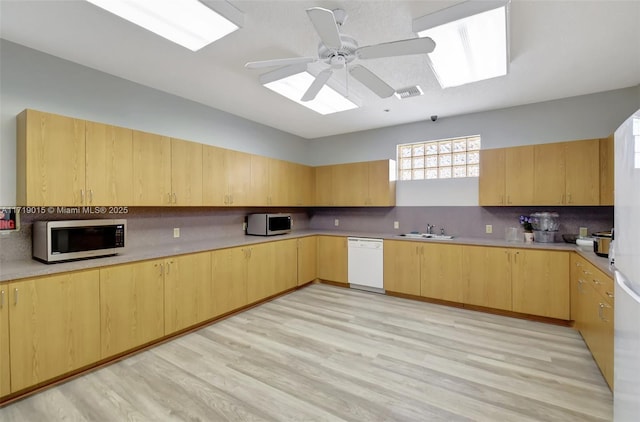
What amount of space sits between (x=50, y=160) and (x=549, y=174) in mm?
5245

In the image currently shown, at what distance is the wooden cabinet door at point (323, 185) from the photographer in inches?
208

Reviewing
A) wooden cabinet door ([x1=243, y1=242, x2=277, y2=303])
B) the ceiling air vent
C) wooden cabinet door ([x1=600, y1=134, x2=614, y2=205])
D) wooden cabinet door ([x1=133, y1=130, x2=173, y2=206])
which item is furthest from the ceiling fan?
wooden cabinet door ([x1=600, y1=134, x2=614, y2=205])

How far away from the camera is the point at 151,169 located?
118 inches

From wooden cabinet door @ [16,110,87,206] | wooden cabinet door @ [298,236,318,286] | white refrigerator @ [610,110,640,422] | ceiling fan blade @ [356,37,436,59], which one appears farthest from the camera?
wooden cabinet door @ [298,236,318,286]

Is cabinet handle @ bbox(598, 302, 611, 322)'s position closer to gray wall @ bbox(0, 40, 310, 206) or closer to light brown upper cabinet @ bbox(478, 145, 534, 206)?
light brown upper cabinet @ bbox(478, 145, 534, 206)

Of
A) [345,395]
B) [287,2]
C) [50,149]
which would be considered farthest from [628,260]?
[50,149]

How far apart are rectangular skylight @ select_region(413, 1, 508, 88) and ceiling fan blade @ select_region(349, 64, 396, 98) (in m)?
0.42

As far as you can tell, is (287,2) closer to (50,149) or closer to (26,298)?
(50,149)

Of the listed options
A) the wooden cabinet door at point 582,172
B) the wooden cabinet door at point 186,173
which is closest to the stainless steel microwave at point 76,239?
the wooden cabinet door at point 186,173

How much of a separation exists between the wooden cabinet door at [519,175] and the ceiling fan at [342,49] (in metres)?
2.31

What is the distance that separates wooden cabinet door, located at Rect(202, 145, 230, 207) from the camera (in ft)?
11.6

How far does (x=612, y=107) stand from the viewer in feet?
10.9

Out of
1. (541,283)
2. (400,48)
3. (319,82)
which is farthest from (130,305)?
(541,283)

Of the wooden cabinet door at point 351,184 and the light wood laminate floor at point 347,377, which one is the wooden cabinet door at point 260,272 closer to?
the light wood laminate floor at point 347,377
